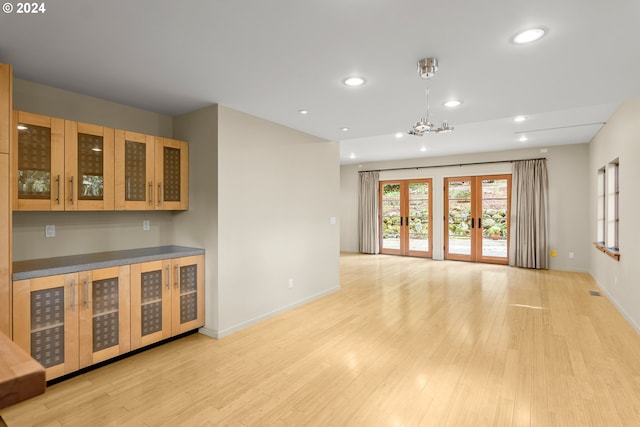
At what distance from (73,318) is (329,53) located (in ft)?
9.39

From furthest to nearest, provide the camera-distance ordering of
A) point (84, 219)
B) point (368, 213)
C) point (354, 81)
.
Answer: point (368, 213), point (84, 219), point (354, 81)

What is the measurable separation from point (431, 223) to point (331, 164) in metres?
4.47

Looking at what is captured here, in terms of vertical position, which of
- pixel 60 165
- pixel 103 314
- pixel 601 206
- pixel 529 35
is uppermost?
pixel 529 35

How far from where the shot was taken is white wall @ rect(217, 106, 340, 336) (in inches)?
143

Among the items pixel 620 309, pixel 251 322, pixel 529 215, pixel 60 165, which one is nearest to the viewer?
pixel 60 165

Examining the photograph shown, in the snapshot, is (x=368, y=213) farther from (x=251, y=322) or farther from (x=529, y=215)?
(x=251, y=322)

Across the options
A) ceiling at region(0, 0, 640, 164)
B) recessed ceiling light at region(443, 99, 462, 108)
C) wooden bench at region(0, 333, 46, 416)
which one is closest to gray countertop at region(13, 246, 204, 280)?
ceiling at region(0, 0, 640, 164)

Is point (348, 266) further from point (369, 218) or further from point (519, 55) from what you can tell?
point (519, 55)

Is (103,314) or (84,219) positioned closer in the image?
(103,314)

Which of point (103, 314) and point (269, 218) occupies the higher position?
point (269, 218)

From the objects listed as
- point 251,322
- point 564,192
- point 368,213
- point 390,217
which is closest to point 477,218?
point 564,192

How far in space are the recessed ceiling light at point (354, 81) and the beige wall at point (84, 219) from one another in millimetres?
2324

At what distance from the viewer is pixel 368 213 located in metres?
9.59

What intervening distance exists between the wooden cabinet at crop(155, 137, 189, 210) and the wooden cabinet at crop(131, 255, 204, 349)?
657 mm
